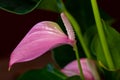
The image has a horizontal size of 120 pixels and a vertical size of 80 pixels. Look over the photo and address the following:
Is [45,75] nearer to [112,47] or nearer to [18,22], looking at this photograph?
[112,47]

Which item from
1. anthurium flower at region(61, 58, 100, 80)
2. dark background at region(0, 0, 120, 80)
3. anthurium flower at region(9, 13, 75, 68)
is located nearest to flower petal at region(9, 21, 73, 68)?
anthurium flower at region(9, 13, 75, 68)

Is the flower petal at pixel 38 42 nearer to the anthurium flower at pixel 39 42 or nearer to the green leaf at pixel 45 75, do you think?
the anthurium flower at pixel 39 42

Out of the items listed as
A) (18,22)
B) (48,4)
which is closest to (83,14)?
(48,4)

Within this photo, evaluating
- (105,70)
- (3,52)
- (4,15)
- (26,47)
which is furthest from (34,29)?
(3,52)

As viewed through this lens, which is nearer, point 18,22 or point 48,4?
point 48,4

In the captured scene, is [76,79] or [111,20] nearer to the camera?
[76,79]

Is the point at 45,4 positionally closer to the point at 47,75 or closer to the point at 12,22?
the point at 47,75

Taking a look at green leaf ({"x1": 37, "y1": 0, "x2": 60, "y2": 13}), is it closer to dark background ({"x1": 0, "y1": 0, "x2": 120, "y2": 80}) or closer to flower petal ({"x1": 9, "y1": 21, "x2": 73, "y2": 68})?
flower petal ({"x1": 9, "y1": 21, "x2": 73, "y2": 68})

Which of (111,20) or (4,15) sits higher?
(111,20)
